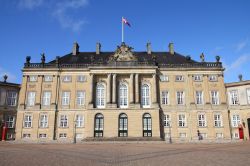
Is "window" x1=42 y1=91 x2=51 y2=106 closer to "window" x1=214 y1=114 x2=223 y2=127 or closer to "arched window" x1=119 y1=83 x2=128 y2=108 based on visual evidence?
"arched window" x1=119 y1=83 x2=128 y2=108

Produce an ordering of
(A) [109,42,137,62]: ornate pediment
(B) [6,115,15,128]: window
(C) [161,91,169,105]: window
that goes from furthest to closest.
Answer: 1. (A) [109,42,137,62]: ornate pediment
2. (C) [161,91,169,105]: window
3. (B) [6,115,15,128]: window

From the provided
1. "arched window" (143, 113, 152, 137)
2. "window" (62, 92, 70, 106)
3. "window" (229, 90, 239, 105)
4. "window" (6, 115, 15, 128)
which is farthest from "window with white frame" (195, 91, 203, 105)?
"window" (6, 115, 15, 128)

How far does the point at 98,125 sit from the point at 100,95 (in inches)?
217

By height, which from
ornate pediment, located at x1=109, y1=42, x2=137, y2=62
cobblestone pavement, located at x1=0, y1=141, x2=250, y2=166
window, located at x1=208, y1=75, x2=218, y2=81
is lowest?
cobblestone pavement, located at x1=0, y1=141, x2=250, y2=166

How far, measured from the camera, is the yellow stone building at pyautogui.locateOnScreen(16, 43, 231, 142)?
38688 millimetres

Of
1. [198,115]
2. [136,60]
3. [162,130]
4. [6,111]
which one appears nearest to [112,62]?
[136,60]

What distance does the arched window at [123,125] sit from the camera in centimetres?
3828

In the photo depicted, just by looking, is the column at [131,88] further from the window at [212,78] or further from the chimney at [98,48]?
the window at [212,78]

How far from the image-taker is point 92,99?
3947 centimetres

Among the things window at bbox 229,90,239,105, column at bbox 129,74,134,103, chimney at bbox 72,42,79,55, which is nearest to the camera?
column at bbox 129,74,134,103

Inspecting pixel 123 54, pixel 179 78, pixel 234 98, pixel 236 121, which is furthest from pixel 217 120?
pixel 123 54

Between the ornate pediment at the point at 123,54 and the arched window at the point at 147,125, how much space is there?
35.4 feet

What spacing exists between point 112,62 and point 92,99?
25.2ft

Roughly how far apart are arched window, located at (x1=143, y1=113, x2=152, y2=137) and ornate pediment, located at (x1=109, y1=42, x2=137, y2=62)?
10779mm
